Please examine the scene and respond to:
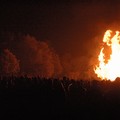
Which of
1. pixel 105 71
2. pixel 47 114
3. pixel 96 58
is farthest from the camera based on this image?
pixel 96 58

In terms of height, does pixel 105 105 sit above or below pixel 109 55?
below

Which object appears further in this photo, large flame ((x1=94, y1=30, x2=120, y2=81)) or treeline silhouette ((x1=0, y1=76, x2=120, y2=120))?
large flame ((x1=94, y1=30, x2=120, y2=81))

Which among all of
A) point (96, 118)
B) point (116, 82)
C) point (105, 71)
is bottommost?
point (96, 118)

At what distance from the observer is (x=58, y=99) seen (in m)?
37.2

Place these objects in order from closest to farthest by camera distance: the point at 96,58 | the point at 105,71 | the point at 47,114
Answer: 1. the point at 47,114
2. the point at 105,71
3. the point at 96,58

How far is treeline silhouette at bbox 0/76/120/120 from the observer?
122 ft

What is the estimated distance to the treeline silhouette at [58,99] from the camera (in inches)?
1459

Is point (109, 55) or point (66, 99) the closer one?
point (66, 99)

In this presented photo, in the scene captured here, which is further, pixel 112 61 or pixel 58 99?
pixel 112 61

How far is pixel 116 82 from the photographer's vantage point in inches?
1527

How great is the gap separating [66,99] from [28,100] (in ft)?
8.76

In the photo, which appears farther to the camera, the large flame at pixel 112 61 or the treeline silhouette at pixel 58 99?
the large flame at pixel 112 61

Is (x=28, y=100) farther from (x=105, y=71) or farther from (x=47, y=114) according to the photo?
(x=105, y=71)

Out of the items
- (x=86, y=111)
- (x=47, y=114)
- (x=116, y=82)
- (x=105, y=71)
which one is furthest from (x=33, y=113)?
(x=105, y=71)
